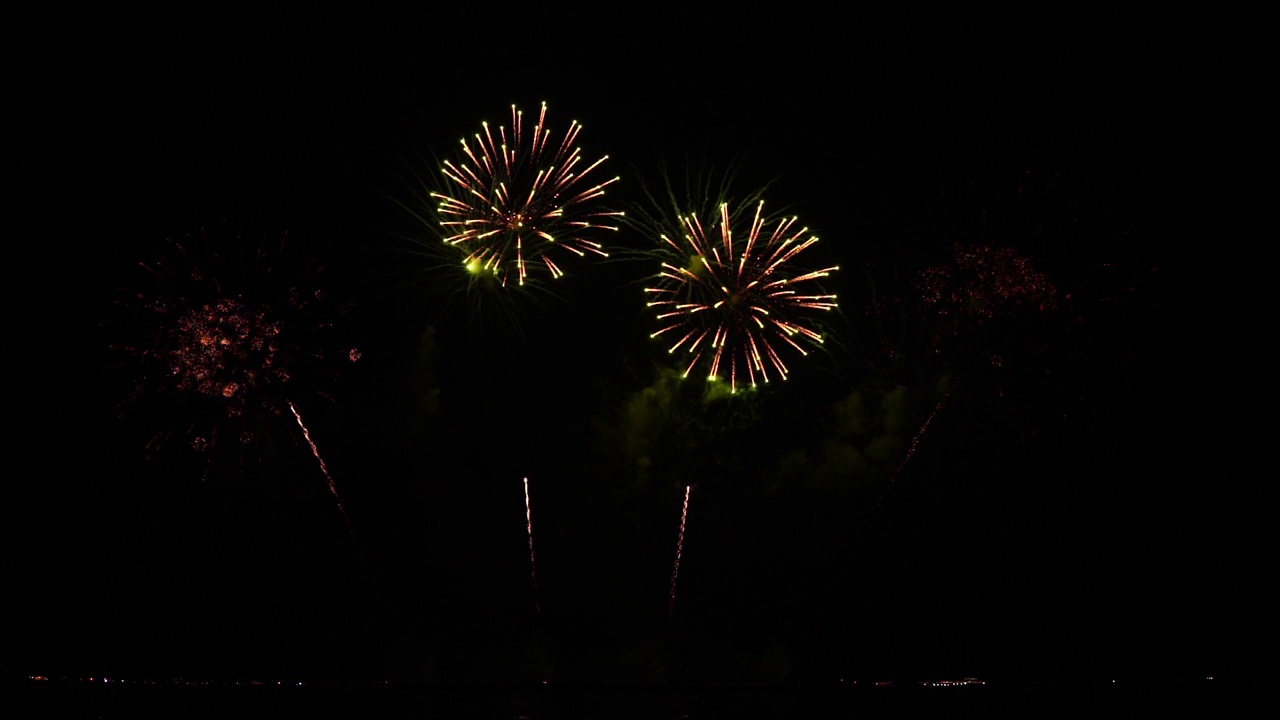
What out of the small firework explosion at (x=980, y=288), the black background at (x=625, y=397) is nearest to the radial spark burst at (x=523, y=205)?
the black background at (x=625, y=397)

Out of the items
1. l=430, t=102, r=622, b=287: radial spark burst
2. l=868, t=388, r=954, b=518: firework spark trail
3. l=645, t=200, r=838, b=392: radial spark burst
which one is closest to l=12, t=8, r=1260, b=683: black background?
l=868, t=388, r=954, b=518: firework spark trail

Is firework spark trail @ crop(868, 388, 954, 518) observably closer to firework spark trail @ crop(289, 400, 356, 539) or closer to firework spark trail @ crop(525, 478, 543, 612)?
firework spark trail @ crop(525, 478, 543, 612)

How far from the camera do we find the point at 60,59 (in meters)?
12.5

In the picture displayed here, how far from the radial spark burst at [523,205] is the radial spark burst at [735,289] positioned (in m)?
1.15

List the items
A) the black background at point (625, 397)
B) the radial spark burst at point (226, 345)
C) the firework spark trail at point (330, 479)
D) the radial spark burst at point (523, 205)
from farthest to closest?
the firework spark trail at point (330, 479) < the black background at point (625, 397) < the radial spark burst at point (226, 345) < the radial spark burst at point (523, 205)

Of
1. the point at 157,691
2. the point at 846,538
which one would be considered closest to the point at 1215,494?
the point at 846,538

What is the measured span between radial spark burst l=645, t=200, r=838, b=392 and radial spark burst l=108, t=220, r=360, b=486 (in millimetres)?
5057

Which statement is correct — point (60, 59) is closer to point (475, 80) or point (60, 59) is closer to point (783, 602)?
point (475, 80)

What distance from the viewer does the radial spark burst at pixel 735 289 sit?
10.9 m

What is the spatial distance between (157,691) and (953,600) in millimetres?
10721

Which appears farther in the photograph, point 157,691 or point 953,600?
point 953,600

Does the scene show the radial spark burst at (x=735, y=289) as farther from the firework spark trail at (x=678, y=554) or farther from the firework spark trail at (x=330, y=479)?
the firework spark trail at (x=330, y=479)

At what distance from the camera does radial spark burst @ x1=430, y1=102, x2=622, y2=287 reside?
1086 centimetres

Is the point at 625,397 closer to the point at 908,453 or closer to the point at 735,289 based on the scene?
the point at 735,289
